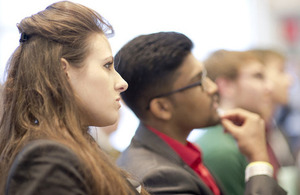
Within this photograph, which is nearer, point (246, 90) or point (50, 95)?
point (50, 95)

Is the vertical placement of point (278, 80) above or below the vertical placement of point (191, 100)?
below

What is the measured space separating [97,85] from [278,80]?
2860mm

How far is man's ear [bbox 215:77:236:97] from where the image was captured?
3.18 meters

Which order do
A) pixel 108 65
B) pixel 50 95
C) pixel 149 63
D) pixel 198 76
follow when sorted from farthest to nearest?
1. pixel 198 76
2. pixel 149 63
3. pixel 108 65
4. pixel 50 95

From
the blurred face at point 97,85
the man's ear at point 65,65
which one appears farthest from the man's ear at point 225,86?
the man's ear at point 65,65

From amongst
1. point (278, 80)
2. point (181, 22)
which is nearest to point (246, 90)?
point (278, 80)

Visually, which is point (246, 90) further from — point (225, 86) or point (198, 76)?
point (198, 76)

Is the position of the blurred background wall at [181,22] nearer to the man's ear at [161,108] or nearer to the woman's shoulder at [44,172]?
the man's ear at [161,108]

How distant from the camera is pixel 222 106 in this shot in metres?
3.19

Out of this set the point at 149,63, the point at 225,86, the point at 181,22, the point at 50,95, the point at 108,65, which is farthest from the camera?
the point at 181,22

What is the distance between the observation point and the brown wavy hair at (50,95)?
1259mm

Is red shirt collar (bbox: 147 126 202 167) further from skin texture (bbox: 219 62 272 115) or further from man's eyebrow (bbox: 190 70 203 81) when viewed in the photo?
skin texture (bbox: 219 62 272 115)

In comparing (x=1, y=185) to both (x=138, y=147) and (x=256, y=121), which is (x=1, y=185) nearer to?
(x=138, y=147)

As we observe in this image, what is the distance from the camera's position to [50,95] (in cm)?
133
